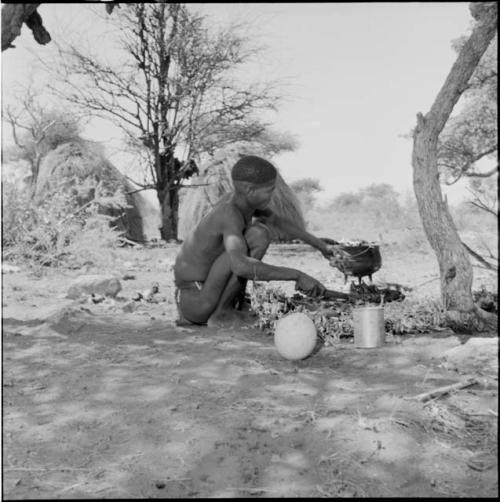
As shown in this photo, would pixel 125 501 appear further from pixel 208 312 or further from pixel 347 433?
pixel 208 312

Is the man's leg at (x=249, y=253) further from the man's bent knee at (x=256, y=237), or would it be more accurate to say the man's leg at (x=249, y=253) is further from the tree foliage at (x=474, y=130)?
the tree foliage at (x=474, y=130)

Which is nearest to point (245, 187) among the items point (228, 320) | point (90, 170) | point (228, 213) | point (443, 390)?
point (228, 213)

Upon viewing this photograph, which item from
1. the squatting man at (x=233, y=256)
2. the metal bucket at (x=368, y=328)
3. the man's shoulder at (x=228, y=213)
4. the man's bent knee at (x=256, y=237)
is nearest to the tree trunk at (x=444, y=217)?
the metal bucket at (x=368, y=328)

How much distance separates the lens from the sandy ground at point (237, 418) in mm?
2342

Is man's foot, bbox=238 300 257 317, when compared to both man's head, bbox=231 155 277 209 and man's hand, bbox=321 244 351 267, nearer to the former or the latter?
man's hand, bbox=321 244 351 267

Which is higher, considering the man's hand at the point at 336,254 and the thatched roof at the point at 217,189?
the thatched roof at the point at 217,189

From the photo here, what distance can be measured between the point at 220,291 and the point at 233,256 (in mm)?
510

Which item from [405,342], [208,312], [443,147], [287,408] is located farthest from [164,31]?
[287,408]

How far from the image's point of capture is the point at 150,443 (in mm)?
2689

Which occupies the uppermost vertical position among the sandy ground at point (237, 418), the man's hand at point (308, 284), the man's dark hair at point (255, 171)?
the man's dark hair at point (255, 171)

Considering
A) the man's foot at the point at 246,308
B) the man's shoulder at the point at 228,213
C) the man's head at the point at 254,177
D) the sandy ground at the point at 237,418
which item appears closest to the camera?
the sandy ground at the point at 237,418

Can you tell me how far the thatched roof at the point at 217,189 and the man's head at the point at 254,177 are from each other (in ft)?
29.4

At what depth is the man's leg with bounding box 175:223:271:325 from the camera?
185 inches

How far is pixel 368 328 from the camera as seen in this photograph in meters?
4.05
